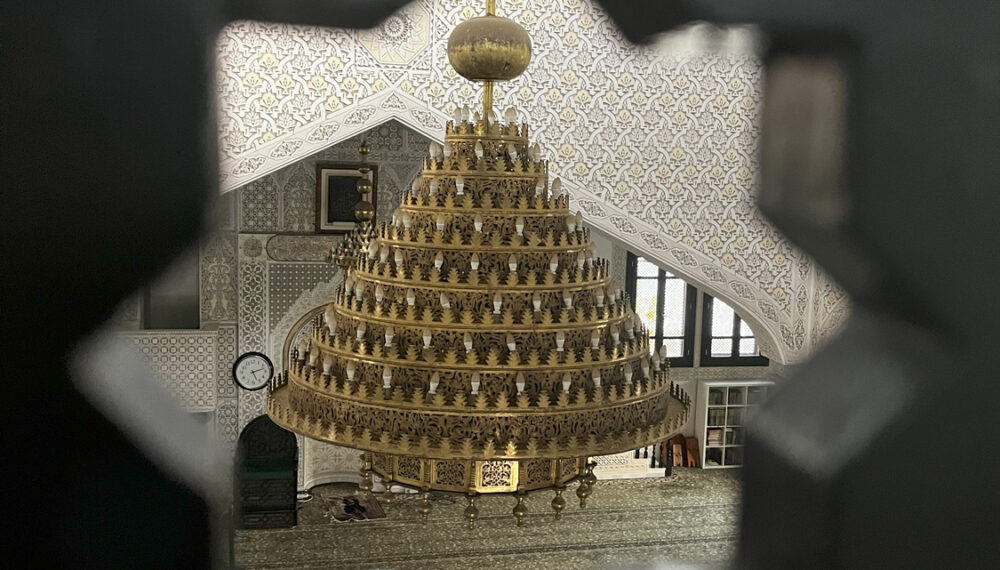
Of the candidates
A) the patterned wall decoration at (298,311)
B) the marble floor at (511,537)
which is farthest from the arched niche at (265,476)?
the patterned wall decoration at (298,311)

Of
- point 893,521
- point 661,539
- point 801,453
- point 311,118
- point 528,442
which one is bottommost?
point 661,539

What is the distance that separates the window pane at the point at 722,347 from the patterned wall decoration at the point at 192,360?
4.32 metres

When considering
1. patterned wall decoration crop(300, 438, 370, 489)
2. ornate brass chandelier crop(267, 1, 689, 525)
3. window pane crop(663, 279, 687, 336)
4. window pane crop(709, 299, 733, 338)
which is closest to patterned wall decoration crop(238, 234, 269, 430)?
patterned wall decoration crop(300, 438, 370, 489)

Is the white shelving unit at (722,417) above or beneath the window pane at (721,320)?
beneath

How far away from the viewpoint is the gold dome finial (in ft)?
5.08

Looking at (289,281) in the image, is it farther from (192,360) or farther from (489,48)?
(489,48)

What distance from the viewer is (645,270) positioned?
7.61 metres

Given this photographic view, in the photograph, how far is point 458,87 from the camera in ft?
11.6

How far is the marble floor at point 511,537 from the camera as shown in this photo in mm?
5465

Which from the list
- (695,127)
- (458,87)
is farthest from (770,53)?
(458,87)

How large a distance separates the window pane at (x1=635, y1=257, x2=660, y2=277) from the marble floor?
1904 mm

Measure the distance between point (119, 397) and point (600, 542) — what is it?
3.36 meters

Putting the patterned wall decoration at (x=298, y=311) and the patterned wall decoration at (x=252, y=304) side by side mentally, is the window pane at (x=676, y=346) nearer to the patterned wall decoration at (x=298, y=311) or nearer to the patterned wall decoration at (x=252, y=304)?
the patterned wall decoration at (x=298, y=311)

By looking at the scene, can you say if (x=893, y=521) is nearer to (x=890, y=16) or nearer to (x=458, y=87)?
(x=890, y=16)
